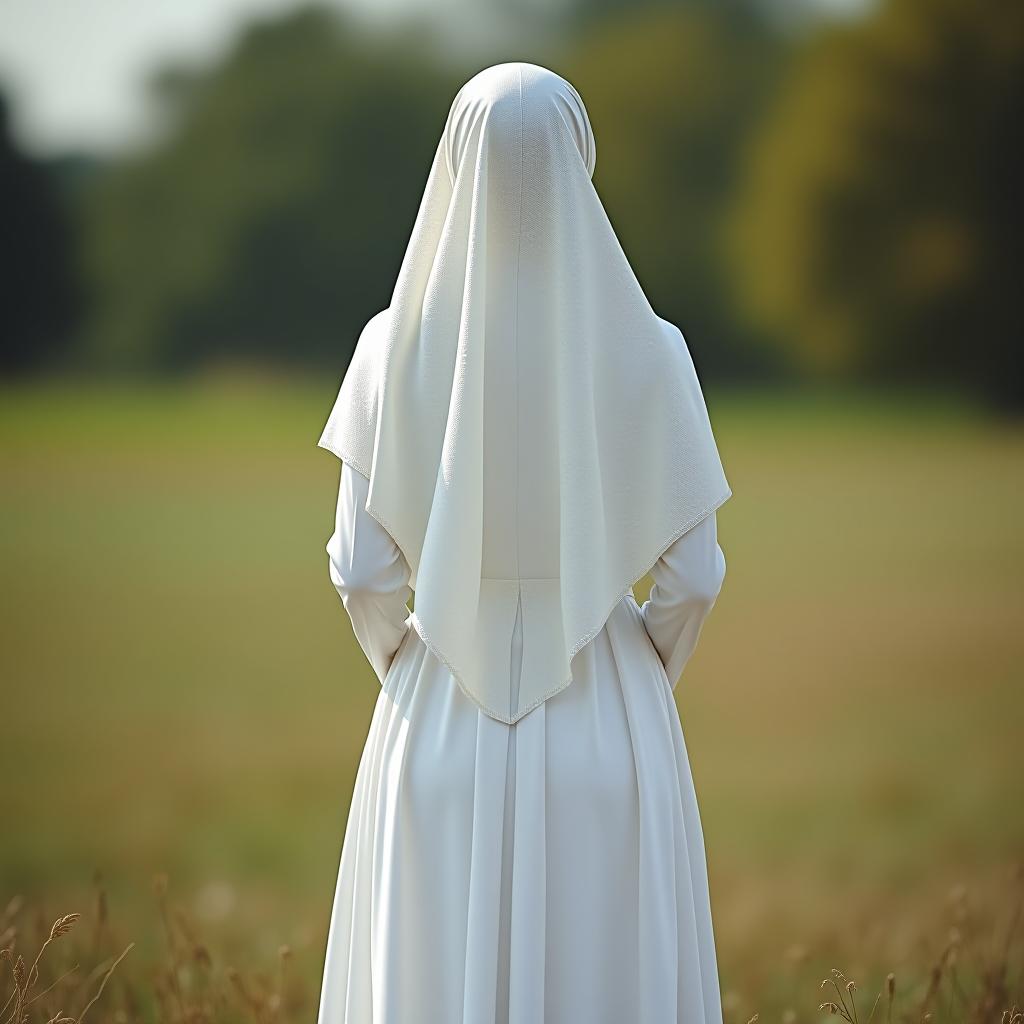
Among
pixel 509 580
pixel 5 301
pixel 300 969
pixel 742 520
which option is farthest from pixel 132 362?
pixel 509 580

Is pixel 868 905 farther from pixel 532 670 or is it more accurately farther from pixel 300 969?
pixel 532 670

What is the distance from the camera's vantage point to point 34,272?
8086mm

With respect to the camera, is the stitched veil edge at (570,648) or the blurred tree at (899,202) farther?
the blurred tree at (899,202)

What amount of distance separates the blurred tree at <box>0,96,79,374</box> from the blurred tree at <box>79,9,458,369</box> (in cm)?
17

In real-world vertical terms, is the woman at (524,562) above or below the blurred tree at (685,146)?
below

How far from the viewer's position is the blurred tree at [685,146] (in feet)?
26.8

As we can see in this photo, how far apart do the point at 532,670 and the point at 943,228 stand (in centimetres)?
724

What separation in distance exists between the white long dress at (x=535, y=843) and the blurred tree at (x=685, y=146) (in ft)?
21.1

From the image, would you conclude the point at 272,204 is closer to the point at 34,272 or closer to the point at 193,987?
the point at 34,272

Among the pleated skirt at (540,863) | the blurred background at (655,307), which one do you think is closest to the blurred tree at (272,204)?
the blurred background at (655,307)

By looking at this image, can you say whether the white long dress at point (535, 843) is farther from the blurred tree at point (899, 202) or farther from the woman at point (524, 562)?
the blurred tree at point (899, 202)

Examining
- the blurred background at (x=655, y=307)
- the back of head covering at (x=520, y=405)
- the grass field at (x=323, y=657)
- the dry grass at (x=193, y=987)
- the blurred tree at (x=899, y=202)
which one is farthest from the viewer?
the blurred tree at (x=899, y=202)

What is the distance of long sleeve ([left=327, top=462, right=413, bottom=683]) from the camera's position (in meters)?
1.91

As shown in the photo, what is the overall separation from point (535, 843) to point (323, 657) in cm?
612
